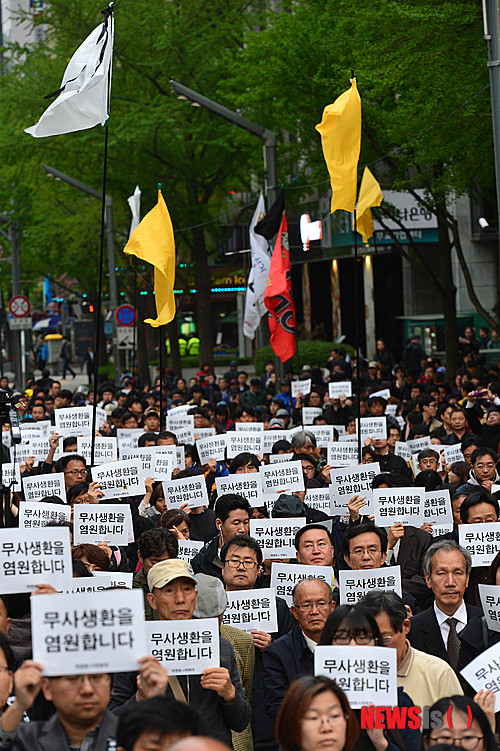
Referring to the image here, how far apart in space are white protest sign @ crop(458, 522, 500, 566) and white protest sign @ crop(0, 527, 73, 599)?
10.1 feet

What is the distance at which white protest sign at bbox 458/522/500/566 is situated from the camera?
27.4 ft

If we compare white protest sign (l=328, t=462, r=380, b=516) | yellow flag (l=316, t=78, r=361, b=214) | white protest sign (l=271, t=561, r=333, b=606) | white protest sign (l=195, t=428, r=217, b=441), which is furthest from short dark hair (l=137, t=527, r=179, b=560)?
A: white protest sign (l=195, t=428, r=217, b=441)

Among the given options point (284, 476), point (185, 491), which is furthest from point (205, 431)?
→ point (185, 491)

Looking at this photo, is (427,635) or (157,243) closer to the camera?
(427,635)

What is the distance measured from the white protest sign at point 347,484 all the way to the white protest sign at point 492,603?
4.24 m

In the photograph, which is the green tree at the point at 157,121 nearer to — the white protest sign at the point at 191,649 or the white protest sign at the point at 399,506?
the white protest sign at the point at 399,506

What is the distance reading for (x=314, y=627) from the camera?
22.0ft

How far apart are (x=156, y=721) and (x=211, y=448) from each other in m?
10.0

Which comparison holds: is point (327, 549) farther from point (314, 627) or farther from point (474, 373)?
point (474, 373)

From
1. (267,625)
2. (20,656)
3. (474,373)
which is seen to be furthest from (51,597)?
(474,373)

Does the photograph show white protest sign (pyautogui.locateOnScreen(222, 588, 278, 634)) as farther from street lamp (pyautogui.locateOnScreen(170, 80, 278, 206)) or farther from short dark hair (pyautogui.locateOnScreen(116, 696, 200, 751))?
street lamp (pyautogui.locateOnScreen(170, 80, 278, 206))

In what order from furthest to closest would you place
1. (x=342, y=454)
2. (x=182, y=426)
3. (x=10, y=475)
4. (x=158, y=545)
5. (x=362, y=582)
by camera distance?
1. (x=182, y=426)
2. (x=342, y=454)
3. (x=10, y=475)
4. (x=158, y=545)
5. (x=362, y=582)

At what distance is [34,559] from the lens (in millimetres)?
6227

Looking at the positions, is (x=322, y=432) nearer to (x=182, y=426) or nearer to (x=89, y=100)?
(x=182, y=426)
